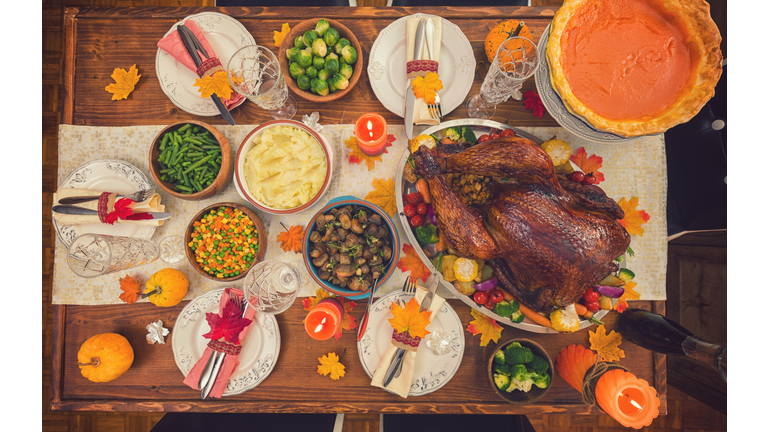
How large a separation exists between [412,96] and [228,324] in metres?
1.29

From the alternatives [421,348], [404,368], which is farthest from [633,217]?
[404,368]

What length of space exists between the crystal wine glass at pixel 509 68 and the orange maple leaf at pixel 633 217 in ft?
2.54

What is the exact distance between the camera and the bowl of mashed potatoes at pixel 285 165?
138 centimetres

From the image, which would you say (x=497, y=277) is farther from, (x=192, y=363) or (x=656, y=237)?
(x=192, y=363)

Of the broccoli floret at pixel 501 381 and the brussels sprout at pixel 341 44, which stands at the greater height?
the brussels sprout at pixel 341 44

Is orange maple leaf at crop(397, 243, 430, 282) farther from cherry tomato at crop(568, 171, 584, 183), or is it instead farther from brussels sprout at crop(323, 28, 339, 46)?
brussels sprout at crop(323, 28, 339, 46)

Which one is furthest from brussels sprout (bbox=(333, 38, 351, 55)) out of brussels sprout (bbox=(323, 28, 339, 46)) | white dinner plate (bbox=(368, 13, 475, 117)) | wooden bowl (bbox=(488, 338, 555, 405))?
wooden bowl (bbox=(488, 338, 555, 405))

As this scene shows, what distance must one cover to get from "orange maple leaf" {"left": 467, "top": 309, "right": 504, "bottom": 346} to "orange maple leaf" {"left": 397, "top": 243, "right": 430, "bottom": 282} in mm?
290

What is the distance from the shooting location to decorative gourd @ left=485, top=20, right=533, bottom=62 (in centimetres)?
148

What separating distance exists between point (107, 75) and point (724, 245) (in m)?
3.26

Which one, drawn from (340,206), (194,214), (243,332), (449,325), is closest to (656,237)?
(449,325)

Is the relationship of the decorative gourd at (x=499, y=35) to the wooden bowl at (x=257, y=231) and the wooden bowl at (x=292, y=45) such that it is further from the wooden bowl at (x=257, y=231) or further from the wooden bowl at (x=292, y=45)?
the wooden bowl at (x=257, y=231)

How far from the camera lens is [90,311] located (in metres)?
1.54

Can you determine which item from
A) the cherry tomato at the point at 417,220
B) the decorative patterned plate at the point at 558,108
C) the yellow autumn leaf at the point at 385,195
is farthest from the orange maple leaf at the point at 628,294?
the yellow autumn leaf at the point at 385,195
